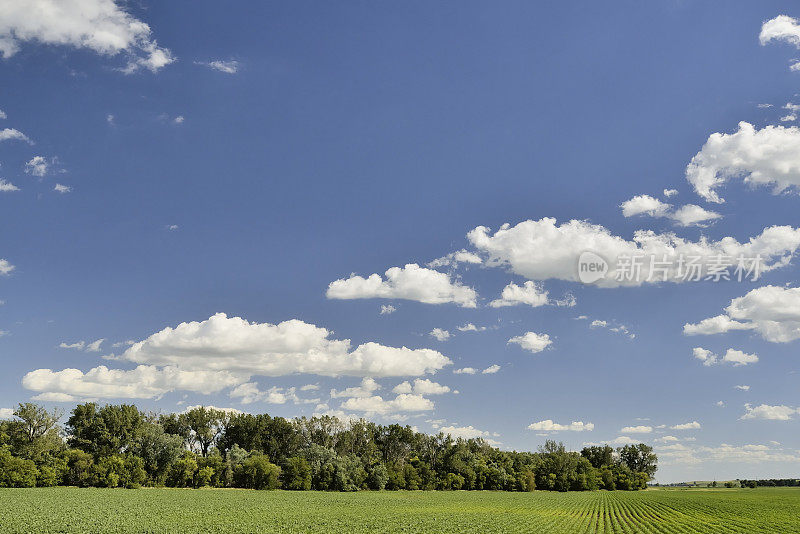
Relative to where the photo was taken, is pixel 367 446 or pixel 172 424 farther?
pixel 367 446

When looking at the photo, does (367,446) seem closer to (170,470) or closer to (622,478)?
(170,470)

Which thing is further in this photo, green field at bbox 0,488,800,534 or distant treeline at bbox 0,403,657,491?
distant treeline at bbox 0,403,657,491

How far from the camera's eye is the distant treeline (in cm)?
10500

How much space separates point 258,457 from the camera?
123 metres

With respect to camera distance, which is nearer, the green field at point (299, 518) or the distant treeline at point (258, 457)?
the green field at point (299, 518)

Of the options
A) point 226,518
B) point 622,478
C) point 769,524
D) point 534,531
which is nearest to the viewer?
point 534,531

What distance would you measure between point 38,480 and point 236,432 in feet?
178

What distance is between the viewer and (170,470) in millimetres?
117938

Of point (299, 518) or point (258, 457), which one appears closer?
point (299, 518)

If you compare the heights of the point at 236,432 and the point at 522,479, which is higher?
the point at 236,432

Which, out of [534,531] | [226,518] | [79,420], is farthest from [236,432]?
[534,531]

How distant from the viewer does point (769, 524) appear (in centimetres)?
6231

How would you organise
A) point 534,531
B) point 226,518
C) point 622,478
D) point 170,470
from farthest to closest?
point 622,478 < point 170,470 < point 226,518 < point 534,531

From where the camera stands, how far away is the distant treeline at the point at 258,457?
344ft
